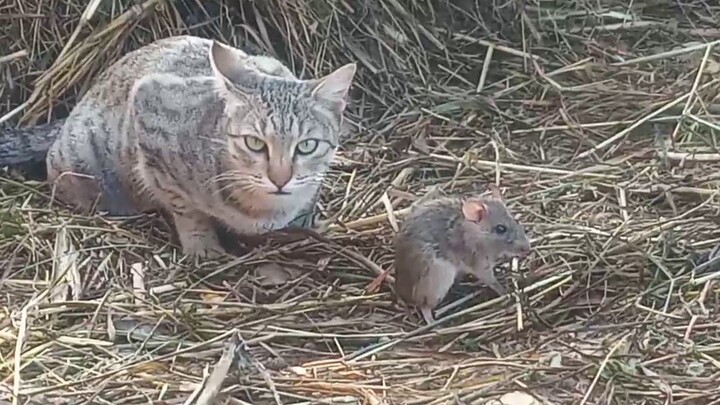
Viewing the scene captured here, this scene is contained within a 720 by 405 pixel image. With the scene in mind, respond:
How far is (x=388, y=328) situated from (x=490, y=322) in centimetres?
28

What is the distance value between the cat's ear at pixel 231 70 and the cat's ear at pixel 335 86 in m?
0.19

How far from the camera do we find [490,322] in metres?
3.48

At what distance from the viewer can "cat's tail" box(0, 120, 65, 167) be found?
4.48 meters

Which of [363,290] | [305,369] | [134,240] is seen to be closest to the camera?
[305,369]

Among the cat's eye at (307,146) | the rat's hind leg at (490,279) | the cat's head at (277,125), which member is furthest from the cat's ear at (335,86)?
the rat's hind leg at (490,279)

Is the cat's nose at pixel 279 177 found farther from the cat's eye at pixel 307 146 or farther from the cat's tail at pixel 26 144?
the cat's tail at pixel 26 144

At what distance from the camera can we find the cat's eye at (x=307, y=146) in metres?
3.79

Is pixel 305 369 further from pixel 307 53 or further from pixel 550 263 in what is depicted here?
pixel 307 53

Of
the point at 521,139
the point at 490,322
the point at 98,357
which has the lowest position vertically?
the point at 521,139

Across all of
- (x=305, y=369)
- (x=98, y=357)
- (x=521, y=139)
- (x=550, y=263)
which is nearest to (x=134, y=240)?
(x=98, y=357)

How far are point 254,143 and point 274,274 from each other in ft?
1.34

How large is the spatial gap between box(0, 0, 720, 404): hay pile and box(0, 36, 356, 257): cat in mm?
126

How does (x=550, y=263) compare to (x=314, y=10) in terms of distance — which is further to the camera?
(x=314, y=10)

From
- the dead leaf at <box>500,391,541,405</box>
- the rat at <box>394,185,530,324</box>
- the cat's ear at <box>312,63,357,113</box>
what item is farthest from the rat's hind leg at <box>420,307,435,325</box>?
the cat's ear at <box>312,63,357,113</box>
